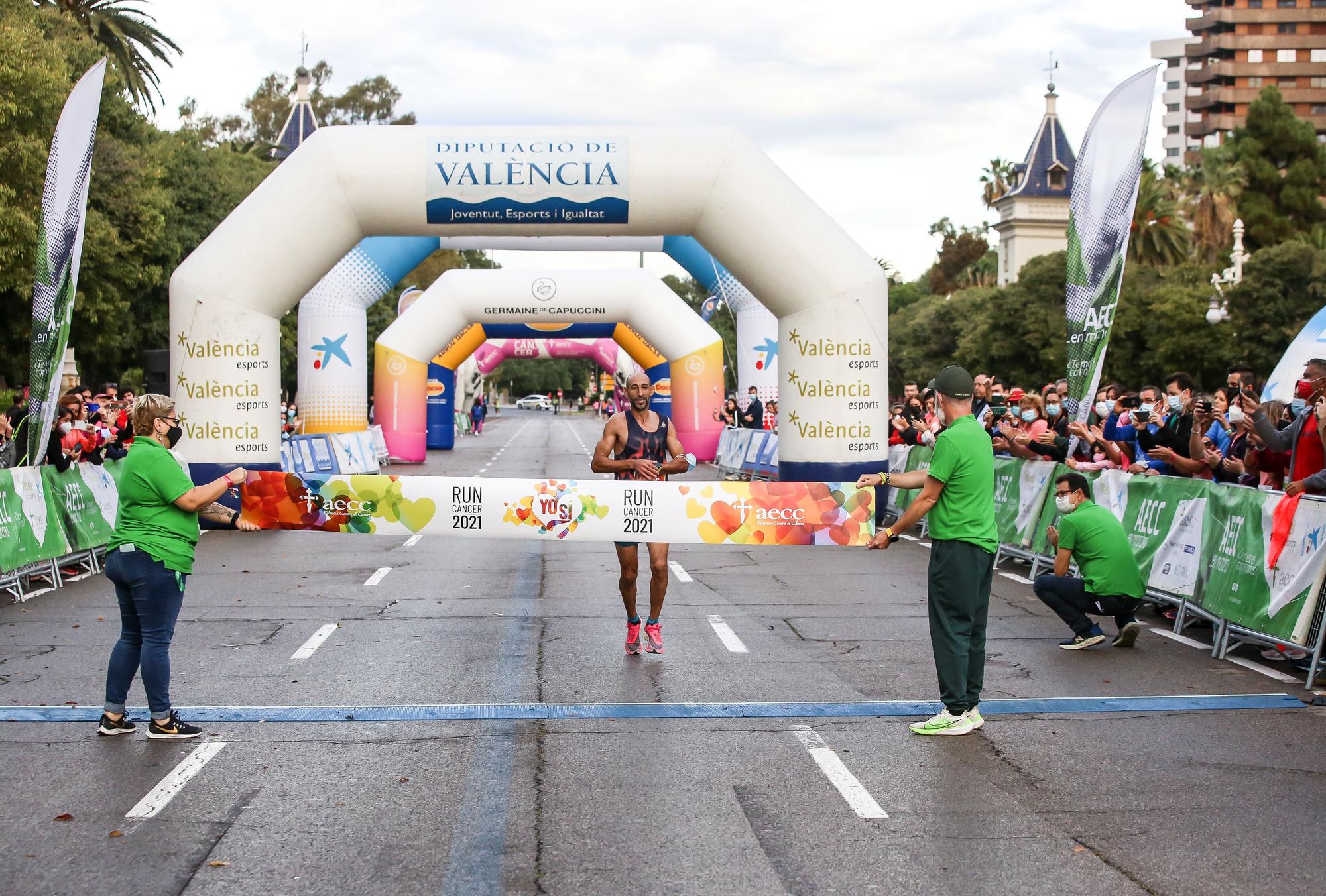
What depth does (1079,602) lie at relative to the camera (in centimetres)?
1011

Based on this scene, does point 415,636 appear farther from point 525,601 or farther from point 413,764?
point 413,764

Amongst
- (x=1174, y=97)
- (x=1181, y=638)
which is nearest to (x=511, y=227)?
(x=1181, y=638)

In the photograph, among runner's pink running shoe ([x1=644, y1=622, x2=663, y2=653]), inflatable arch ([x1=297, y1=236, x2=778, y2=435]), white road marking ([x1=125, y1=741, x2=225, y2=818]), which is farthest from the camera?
inflatable arch ([x1=297, y1=236, x2=778, y2=435])

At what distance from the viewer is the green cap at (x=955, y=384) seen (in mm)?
7332

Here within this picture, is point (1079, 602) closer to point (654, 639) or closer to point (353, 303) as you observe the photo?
point (654, 639)

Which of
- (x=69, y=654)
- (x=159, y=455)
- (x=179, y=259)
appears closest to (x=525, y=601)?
(x=69, y=654)

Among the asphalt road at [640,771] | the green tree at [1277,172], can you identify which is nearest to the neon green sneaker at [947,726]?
the asphalt road at [640,771]

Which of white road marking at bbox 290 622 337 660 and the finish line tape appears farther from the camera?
the finish line tape

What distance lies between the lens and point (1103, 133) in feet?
43.2

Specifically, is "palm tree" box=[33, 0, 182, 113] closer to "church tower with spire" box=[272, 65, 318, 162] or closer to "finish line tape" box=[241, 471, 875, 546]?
"church tower with spire" box=[272, 65, 318, 162]

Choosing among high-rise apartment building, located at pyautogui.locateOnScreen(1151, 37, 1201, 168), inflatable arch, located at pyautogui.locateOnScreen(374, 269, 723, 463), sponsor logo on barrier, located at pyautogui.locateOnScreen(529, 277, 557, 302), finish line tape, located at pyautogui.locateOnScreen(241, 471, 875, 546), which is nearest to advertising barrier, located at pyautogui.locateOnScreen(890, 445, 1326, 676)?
finish line tape, located at pyautogui.locateOnScreen(241, 471, 875, 546)

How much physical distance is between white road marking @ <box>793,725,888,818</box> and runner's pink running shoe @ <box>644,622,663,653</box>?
7.08 feet

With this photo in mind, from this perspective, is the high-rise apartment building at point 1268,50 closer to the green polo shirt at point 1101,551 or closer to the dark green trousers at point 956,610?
the green polo shirt at point 1101,551

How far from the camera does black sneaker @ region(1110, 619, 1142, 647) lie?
10.0 m
